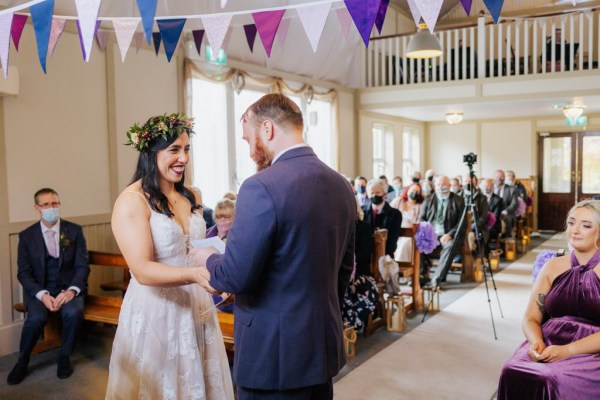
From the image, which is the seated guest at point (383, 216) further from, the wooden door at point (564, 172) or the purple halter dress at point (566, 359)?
the wooden door at point (564, 172)

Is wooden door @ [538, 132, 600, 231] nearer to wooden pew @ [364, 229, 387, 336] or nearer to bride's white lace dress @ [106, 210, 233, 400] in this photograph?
wooden pew @ [364, 229, 387, 336]

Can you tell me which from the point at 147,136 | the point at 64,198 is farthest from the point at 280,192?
the point at 64,198

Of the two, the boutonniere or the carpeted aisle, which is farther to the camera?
the boutonniere

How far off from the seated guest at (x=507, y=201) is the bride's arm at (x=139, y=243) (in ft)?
26.2

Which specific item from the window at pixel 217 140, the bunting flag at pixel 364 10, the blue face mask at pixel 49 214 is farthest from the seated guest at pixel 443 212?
the bunting flag at pixel 364 10

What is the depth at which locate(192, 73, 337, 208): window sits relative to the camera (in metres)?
7.07

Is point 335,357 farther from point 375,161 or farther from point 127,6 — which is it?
point 375,161

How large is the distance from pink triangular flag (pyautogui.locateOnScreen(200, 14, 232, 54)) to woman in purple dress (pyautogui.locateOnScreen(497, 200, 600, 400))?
2.23m

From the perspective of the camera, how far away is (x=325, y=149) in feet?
31.2

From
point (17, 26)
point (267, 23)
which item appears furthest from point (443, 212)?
point (17, 26)

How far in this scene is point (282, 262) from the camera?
5.57 ft

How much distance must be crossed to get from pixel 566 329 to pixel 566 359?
0.19m

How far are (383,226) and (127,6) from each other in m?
3.21

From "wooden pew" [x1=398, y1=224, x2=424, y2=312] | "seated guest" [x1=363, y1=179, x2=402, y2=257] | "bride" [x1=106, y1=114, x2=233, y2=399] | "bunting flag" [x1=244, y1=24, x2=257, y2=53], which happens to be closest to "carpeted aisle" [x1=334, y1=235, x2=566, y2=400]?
"wooden pew" [x1=398, y1=224, x2=424, y2=312]
